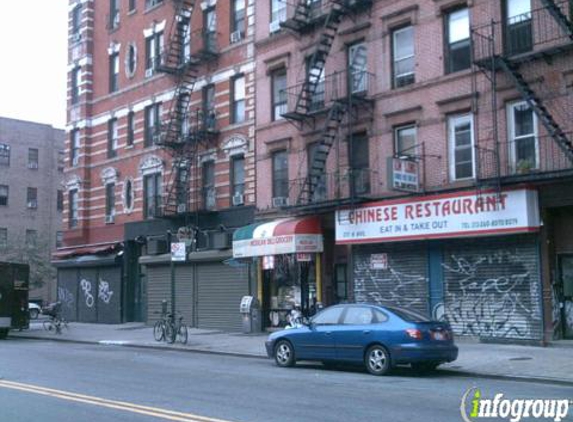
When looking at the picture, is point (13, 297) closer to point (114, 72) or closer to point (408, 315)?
point (114, 72)

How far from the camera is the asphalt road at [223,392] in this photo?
988 centimetres

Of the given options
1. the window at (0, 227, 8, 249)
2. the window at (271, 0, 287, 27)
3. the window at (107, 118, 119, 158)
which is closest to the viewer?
the window at (271, 0, 287, 27)

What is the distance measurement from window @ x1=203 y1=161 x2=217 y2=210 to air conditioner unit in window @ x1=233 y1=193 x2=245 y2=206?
1232mm

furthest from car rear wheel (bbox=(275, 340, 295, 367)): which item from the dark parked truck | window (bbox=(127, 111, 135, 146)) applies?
window (bbox=(127, 111, 135, 146))

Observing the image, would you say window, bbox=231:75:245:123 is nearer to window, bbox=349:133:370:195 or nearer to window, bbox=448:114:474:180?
window, bbox=349:133:370:195

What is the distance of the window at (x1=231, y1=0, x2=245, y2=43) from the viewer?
29.1 metres

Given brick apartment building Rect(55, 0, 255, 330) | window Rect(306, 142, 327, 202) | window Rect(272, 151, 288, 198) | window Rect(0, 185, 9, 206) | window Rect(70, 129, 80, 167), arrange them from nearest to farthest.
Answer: window Rect(306, 142, 327, 202) < window Rect(272, 151, 288, 198) < brick apartment building Rect(55, 0, 255, 330) < window Rect(70, 129, 80, 167) < window Rect(0, 185, 9, 206)

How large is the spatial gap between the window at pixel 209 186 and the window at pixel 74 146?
10.5 metres

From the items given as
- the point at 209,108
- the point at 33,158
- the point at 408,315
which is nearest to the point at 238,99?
the point at 209,108

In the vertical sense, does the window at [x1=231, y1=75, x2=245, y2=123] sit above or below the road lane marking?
above

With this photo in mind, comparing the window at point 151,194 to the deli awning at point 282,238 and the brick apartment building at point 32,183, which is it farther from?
the brick apartment building at point 32,183

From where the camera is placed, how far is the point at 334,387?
42.0ft

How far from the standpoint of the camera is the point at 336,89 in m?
24.7

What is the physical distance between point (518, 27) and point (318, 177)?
7.68m
